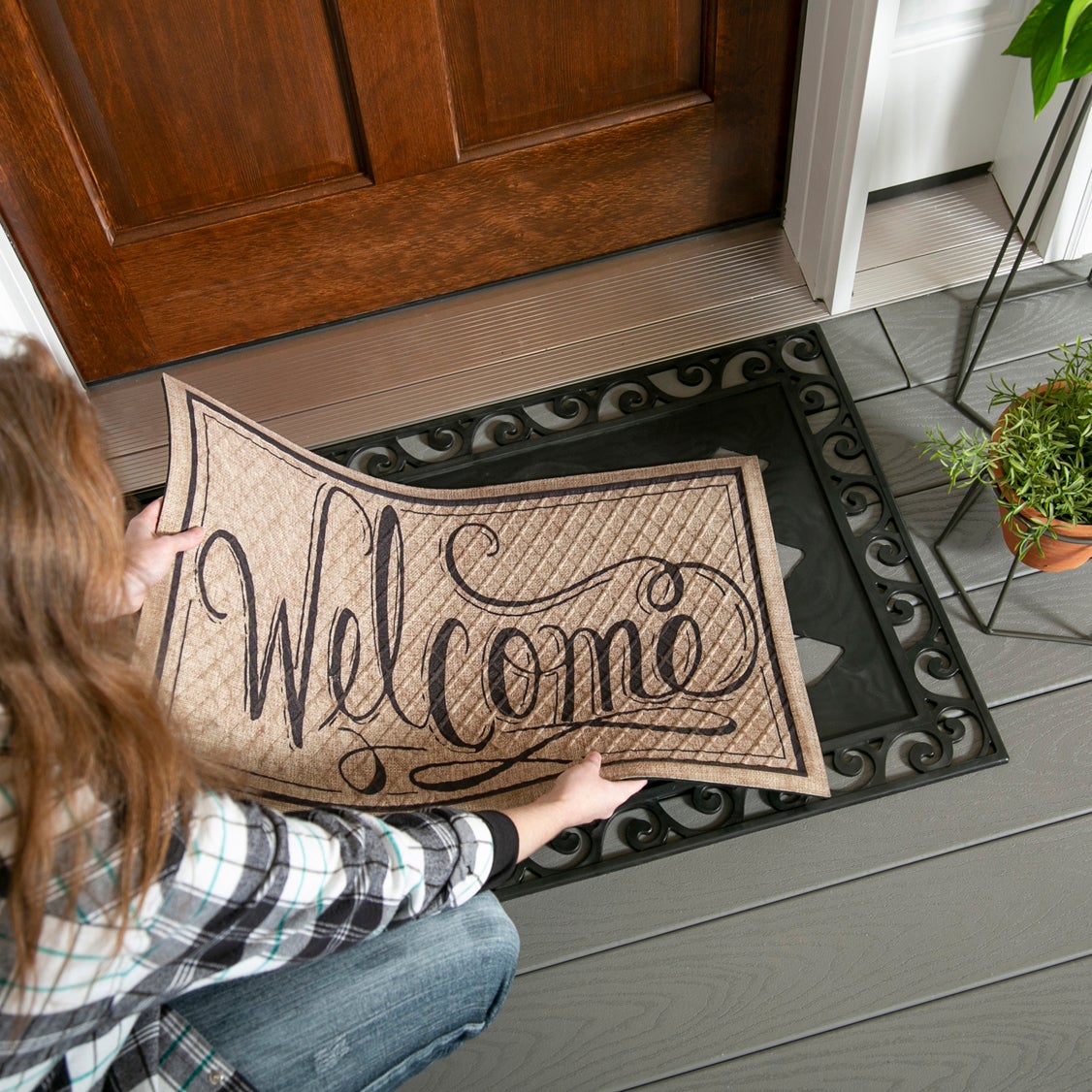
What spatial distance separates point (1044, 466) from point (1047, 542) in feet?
0.37

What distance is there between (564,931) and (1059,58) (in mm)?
1081

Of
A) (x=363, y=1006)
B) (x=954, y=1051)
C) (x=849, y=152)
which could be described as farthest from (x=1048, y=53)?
(x=363, y=1006)

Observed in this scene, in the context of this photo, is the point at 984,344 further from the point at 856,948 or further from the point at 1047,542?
the point at 856,948

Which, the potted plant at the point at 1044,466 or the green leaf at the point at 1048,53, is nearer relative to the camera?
the green leaf at the point at 1048,53

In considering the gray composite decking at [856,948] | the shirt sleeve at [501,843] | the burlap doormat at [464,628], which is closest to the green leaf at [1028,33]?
the burlap doormat at [464,628]

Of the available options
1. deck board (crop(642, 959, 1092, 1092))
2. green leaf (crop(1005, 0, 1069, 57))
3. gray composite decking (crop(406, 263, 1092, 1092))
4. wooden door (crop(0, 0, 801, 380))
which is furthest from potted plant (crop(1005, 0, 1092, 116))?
deck board (crop(642, 959, 1092, 1092))

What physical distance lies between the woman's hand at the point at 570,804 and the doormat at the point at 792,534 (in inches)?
5.3

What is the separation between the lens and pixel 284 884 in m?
0.83

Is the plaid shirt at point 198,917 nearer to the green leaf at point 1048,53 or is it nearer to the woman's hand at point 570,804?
the woman's hand at point 570,804

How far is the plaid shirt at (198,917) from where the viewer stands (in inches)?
28.5

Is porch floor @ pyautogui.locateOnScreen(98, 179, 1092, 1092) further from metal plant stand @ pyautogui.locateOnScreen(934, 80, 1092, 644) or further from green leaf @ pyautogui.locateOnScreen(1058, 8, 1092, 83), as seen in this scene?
green leaf @ pyautogui.locateOnScreen(1058, 8, 1092, 83)

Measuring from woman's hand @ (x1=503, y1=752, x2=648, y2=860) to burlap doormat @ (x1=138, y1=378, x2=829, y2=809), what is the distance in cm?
10

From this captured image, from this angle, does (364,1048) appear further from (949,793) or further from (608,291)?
(608,291)

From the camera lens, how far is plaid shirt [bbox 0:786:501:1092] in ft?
2.37
